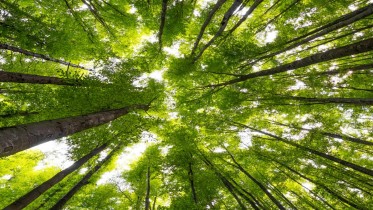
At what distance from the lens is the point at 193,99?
25.1ft

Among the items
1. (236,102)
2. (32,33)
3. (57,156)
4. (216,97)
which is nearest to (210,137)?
(216,97)

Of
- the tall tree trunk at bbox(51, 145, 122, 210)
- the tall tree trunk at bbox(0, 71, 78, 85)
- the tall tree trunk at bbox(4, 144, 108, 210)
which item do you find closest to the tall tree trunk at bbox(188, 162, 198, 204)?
the tall tree trunk at bbox(51, 145, 122, 210)

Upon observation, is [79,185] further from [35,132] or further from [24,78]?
[35,132]

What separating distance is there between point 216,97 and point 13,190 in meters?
7.86

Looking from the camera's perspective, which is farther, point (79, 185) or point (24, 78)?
point (79, 185)

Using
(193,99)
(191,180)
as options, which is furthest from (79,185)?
(193,99)

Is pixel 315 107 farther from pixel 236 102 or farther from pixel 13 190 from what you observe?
pixel 13 190

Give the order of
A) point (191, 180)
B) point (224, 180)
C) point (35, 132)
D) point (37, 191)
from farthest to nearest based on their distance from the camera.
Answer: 1. point (191, 180)
2. point (224, 180)
3. point (37, 191)
4. point (35, 132)

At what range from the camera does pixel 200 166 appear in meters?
8.68

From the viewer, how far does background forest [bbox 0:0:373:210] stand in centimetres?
563

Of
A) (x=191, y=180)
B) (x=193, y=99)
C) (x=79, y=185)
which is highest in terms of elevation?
(x=193, y=99)

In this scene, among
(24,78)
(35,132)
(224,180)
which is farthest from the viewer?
(224,180)

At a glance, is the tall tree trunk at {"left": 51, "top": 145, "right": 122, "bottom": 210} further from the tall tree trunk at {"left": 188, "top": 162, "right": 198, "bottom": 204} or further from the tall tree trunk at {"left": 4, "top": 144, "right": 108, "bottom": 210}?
the tall tree trunk at {"left": 188, "top": 162, "right": 198, "bottom": 204}

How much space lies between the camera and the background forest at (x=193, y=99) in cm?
563
